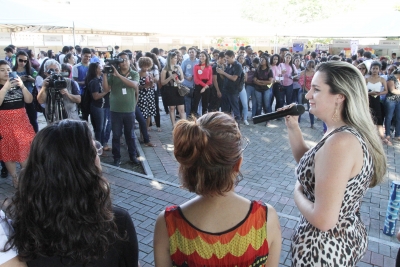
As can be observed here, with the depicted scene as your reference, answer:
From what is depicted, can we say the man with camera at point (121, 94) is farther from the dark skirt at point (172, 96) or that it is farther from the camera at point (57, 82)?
the dark skirt at point (172, 96)

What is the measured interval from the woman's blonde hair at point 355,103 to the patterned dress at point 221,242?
0.71 metres

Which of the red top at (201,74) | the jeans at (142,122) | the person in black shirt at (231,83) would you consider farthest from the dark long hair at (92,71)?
the person in black shirt at (231,83)

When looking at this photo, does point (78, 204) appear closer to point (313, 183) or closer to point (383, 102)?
point (313, 183)

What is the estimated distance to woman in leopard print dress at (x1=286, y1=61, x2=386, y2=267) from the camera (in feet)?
4.91

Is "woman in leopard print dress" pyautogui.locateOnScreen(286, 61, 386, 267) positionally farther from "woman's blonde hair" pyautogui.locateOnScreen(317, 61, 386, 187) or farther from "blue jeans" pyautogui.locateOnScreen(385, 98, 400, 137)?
"blue jeans" pyautogui.locateOnScreen(385, 98, 400, 137)

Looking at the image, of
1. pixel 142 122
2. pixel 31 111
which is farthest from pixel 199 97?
pixel 31 111

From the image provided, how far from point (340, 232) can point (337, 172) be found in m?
0.42

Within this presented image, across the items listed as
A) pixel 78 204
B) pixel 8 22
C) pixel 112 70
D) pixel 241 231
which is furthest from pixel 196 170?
pixel 8 22

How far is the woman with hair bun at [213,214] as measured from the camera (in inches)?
50.7

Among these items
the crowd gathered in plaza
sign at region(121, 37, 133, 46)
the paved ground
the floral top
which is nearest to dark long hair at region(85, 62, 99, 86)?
the paved ground

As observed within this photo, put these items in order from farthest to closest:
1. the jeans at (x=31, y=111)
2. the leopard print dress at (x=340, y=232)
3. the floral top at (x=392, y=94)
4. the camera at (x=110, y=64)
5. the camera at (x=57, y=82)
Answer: the floral top at (x=392, y=94)
the jeans at (x=31, y=111)
the camera at (x=110, y=64)
the camera at (x=57, y=82)
the leopard print dress at (x=340, y=232)

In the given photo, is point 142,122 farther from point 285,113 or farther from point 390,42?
point 390,42

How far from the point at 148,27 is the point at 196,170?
12.2 metres

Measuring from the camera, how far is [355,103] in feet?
5.49
